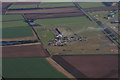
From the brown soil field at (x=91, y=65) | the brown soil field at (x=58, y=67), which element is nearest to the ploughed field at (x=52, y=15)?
the brown soil field at (x=91, y=65)

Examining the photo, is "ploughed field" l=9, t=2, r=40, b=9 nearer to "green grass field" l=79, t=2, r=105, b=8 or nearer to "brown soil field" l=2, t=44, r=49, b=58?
"green grass field" l=79, t=2, r=105, b=8

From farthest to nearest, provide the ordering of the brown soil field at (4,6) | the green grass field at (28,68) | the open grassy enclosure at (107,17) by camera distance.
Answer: the brown soil field at (4,6)
the open grassy enclosure at (107,17)
the green grass field at (28,68)

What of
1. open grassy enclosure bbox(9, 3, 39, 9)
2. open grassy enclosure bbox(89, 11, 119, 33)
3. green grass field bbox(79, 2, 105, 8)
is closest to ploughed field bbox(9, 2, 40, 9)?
open grassy enclosure bbox(9, 3, 39, 9)

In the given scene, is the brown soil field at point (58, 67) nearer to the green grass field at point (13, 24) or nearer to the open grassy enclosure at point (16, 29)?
the open grassy enclosure at point (16, 29)

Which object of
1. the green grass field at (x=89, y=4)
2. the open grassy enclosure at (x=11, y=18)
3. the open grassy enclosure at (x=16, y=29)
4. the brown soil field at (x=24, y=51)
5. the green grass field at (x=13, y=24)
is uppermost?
the green grass field at (x=89, y=4)

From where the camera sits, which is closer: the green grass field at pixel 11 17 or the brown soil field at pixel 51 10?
the green grass field at pixel 11 17

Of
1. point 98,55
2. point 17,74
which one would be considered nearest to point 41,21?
point 98,55

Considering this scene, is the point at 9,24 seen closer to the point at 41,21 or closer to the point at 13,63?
the point at 41,21
